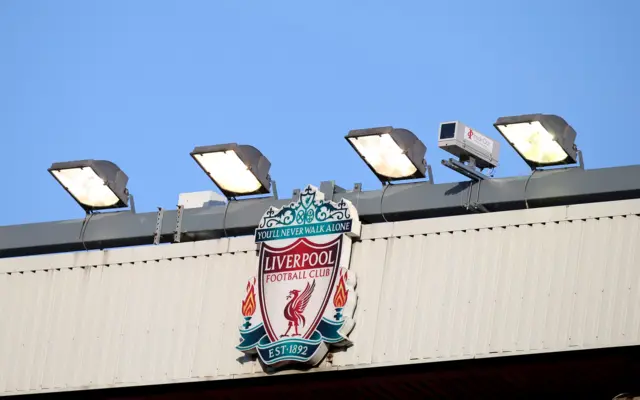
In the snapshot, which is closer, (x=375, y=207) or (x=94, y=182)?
(x=375, y=207)

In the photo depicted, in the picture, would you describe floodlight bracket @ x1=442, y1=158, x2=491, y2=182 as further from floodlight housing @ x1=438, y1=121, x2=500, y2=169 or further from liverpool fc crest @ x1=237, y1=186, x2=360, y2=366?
liverpool fc crest @ x1=237, y1=186, x2=360, y2=366

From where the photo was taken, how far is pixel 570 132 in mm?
20938

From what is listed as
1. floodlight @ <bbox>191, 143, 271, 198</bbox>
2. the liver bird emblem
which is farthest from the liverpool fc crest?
floodlight @ <bbox>191, 143, 271, 198</bbox>

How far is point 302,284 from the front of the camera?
21.8m

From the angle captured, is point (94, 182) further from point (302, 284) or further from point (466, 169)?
point (466, 169)

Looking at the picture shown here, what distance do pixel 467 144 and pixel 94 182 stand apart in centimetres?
610

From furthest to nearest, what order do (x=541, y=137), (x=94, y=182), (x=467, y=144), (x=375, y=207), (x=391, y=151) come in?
1. (x=94, y=182)
2. (x=375, y=207)
3. (x=391, y=151)
4. (x=467, y=144)
5. (x=541, y=137)

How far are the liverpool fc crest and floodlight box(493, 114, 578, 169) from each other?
2312 millimetres

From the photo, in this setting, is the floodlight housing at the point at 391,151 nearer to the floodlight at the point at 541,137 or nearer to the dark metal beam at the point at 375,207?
the dark metal beam at the point at 375,207

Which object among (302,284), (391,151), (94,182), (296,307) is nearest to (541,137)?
(391,151)

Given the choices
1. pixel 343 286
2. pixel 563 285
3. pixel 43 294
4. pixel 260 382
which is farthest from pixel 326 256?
pixel 43 294

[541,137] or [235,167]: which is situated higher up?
[541,137]

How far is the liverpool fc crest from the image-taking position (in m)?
21.4

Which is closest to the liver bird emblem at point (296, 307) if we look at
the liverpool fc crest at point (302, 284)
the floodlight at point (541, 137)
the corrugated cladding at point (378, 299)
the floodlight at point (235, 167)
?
the liverpool fc crest at point (302, 284)
